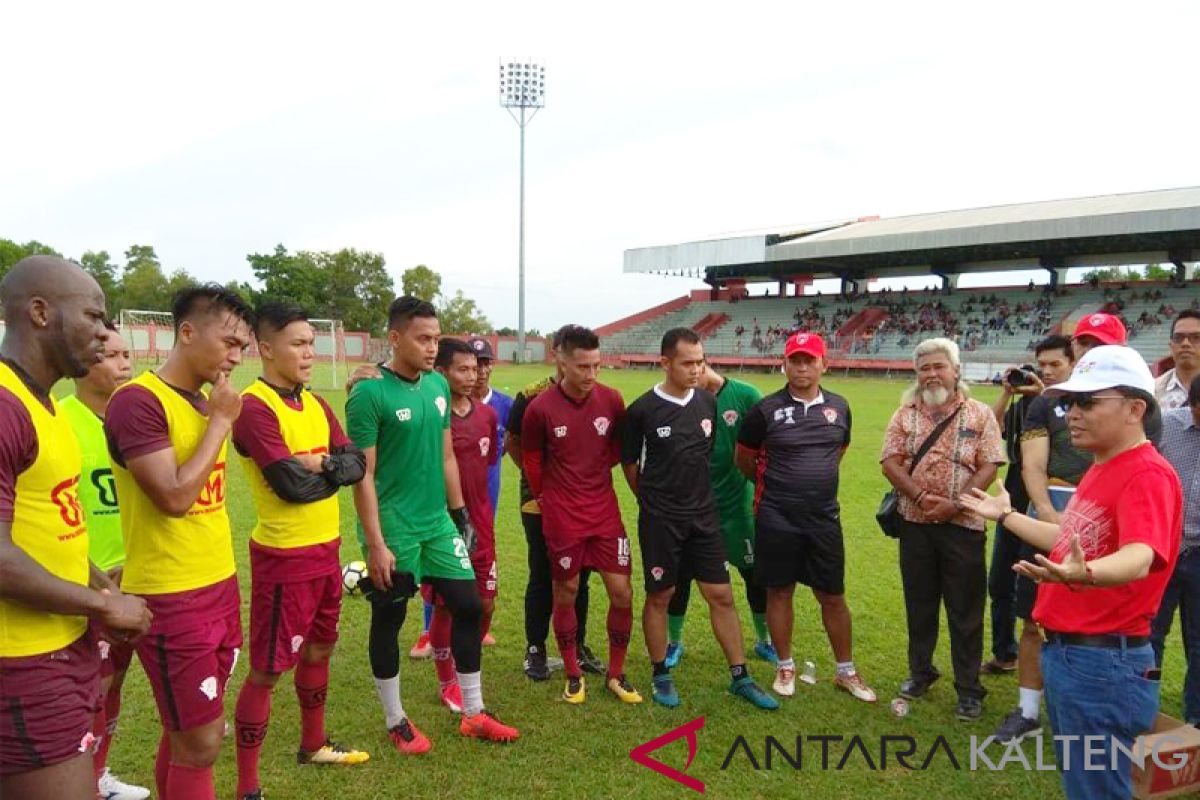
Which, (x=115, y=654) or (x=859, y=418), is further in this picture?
(x=859, y=418)

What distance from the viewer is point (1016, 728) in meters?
4.24

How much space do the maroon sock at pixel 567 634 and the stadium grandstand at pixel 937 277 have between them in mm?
34957

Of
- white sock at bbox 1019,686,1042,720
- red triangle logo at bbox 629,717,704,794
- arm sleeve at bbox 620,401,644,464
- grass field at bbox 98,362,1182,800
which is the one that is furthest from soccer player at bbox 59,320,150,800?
white sock at bbox 1019,686,1042,720

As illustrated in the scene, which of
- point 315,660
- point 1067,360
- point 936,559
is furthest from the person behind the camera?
point 1067,360

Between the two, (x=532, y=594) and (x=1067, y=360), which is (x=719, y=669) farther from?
(x=1067, y=360)

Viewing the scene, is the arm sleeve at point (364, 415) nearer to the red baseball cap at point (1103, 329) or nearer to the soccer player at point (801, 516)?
the soccer player at point (801, 516)

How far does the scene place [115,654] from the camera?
3432 millimetres

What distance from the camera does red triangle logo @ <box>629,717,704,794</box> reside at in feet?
12.3

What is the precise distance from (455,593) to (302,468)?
4.00 ft

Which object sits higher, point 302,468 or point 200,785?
point 302,468

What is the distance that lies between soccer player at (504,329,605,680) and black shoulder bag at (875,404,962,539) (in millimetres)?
2003

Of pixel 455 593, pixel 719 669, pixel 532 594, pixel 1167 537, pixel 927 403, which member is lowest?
pixel 719 669

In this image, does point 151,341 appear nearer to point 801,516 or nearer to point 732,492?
point 732,492

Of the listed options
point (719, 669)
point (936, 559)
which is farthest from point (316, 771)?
point (936, 559)
